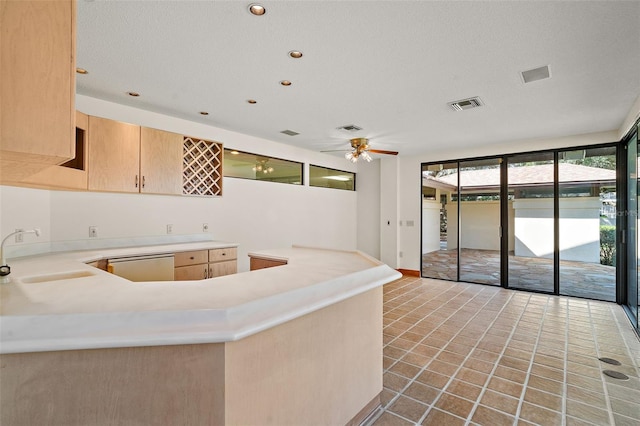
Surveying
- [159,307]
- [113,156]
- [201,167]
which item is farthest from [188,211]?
[159,307]

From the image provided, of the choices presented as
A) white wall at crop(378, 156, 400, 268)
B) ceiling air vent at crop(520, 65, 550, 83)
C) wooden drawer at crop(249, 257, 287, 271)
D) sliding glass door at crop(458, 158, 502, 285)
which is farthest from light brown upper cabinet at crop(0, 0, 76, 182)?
white wall at crop(378, 156, 400, 268)

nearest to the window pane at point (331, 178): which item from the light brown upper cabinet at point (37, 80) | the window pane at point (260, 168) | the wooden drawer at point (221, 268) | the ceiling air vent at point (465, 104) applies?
the window pane at point (260, 168)

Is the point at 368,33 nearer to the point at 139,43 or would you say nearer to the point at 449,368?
the point at 139,43

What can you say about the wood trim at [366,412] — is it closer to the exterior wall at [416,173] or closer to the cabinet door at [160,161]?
the cabinet door at [160,161]

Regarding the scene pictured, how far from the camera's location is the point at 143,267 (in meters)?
3.14

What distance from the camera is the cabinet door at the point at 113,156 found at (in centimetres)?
313

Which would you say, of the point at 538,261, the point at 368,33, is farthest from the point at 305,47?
the point at 538,261

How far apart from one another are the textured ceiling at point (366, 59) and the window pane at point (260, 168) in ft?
2.59

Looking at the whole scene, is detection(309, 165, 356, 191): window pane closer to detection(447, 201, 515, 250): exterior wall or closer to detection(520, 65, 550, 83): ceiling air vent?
detection(447, 201, 515, 250): exterior wall

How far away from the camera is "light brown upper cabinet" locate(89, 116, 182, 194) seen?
3158mm

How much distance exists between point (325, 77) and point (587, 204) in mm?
4969

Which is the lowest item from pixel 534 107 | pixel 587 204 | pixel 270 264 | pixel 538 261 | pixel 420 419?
pixel 420 419

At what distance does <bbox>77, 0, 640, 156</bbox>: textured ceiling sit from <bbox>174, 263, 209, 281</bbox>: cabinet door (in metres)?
1.93

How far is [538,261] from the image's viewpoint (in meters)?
5.95
